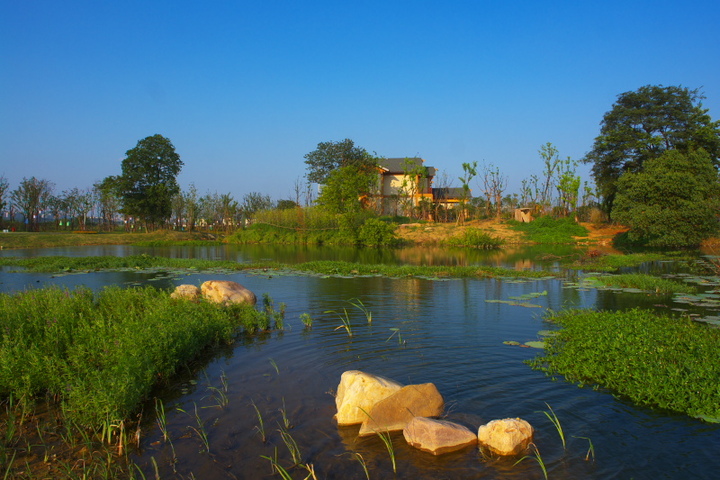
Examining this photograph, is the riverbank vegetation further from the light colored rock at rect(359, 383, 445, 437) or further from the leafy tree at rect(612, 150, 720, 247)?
the leafy tree at rect(612, 150, 720, 247)

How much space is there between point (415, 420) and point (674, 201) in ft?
84.0

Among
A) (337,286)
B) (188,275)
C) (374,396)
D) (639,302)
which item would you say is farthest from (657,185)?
(374,396)

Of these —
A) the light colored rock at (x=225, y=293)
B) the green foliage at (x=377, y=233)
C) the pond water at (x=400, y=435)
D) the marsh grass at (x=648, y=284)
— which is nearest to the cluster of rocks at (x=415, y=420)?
the pond water at (x=400, y=435)

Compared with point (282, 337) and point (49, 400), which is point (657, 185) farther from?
point (49, 400)

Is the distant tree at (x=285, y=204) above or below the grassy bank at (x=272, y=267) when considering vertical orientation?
above

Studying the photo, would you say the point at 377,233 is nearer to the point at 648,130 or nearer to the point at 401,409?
the point at 648,130

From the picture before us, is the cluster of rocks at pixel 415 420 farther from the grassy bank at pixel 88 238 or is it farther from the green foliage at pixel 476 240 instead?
the grassy bank at pixel 88 238

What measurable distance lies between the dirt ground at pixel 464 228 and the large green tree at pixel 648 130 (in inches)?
119

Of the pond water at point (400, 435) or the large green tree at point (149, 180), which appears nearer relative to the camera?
the pond water at point (400, 435)

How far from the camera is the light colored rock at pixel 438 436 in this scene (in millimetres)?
4875

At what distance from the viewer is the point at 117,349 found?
21.5 feet

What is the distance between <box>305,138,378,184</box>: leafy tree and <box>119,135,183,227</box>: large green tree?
1350 cm

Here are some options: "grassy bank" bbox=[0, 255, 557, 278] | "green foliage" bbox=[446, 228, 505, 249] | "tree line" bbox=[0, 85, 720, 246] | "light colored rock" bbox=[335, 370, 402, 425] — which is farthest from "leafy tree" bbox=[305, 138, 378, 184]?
"light colored rock" bbox=[335, 370, 402, 425]

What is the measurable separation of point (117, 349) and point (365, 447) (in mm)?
3763
